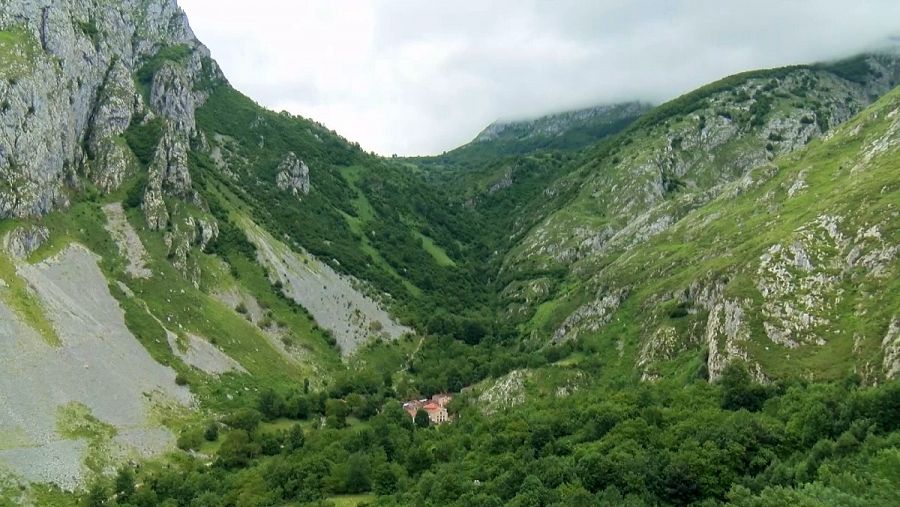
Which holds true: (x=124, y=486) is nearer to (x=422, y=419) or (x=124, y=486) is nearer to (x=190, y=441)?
(x=190, y=441)

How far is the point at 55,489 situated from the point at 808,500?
3342 inches

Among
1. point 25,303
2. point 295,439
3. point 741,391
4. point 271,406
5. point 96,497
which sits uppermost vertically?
point 25,303

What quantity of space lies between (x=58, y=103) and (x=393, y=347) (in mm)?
94700

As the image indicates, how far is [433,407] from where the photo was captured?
134875 mm

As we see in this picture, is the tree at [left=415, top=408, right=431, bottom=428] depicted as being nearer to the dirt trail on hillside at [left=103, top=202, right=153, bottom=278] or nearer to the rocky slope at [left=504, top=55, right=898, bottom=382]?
the rocky slope at [left=504, top=55, right=898, bottom=382]

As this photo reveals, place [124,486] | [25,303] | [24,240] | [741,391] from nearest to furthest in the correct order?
[741,391] → [124,486] → [25,303] → [24,240]

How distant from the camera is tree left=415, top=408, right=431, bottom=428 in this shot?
122 meters

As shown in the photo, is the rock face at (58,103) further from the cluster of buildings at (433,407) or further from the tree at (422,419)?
the tree at (422,419)

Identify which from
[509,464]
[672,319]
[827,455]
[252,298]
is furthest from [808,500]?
[252,298]

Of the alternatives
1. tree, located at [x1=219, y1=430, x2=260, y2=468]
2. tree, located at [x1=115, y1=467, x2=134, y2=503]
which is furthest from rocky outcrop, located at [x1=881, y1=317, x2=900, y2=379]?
tree, located at [x1=115, y1=467, x2=134, y2=503]

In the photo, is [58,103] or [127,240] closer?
[127,240]

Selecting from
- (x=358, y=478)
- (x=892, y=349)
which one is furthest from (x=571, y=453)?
(x=892, y=349)

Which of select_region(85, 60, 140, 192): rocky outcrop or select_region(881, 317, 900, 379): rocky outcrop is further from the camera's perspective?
select_region(85, 60, 140, 192): rocky outcrop

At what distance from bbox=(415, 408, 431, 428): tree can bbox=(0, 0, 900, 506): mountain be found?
99cm
